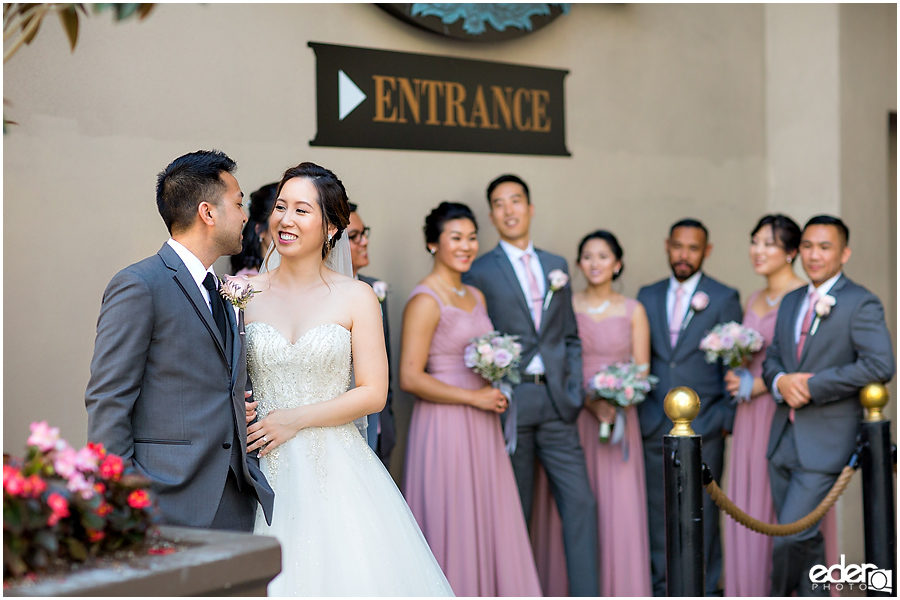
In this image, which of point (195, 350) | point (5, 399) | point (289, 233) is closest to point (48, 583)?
point (195, 350)

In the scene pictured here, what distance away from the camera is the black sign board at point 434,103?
5664mm

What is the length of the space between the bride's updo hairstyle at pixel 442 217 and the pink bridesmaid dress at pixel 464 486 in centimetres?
33

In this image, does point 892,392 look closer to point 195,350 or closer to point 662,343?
point 662,343

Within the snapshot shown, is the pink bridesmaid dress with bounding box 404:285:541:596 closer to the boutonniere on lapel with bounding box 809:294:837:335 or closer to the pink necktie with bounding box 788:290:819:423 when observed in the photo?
the pink necktie with bounding box 788:290:819:423

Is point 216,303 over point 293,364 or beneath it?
Result: over

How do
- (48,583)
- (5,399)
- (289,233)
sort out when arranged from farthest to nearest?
(5,399) → (289,233) → (48,583)

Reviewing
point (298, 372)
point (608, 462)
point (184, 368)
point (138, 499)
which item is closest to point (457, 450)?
point (608, 462)

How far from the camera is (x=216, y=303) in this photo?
3.03 m

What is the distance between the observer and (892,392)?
7516mm

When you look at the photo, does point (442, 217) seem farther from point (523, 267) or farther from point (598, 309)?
point (598, 309)

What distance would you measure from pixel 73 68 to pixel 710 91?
4.76 meters

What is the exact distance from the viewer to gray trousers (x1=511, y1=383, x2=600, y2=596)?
5387mm

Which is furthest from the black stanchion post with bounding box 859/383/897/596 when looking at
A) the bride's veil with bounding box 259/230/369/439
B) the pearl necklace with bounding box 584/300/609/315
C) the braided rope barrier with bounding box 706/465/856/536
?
the bride's veil with bounding box 259/230/369/439

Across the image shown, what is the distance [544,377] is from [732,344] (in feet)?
3.93
